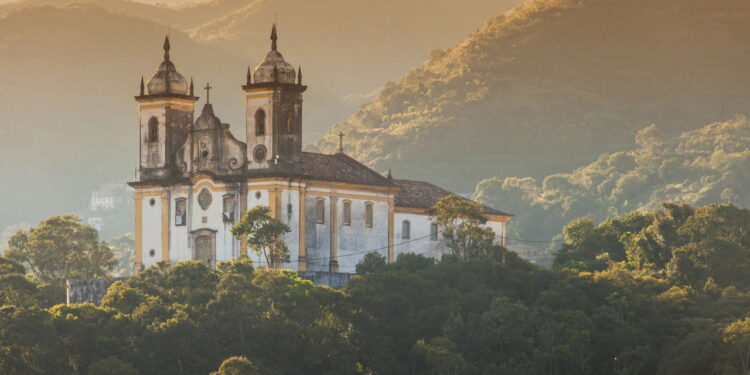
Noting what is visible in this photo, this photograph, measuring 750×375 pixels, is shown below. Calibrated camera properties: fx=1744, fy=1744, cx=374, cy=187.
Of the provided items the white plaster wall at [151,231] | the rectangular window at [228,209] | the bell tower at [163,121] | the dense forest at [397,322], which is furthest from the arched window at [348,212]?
the white plaster wall at [151,231]

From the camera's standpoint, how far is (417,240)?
93812mm

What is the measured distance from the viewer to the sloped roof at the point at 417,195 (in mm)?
94556

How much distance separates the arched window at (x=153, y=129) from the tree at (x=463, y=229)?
49.2 feet

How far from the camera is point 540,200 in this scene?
A: 7864 inches

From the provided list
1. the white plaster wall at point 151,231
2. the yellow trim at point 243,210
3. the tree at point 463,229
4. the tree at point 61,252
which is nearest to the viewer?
the yellow trim at point 243,210

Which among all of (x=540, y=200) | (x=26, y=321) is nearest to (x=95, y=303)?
(x=26, y=321)

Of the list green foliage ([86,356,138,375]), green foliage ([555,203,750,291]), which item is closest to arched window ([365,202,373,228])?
green foliage ([555,203,750,291])

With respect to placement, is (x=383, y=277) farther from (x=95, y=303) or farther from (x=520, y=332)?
(x=95, y=303)

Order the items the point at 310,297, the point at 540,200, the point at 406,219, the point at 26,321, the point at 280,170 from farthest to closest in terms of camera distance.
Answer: the point at 540,200, the point at 406,219, the point at 280,170, the point at 310,297, the point at 26,321

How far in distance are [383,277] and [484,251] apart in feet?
27.7

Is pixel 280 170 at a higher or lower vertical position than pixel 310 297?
higher

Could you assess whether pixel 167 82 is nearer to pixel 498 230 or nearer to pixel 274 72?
pixel 274 72

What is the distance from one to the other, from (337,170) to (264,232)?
8639 mm

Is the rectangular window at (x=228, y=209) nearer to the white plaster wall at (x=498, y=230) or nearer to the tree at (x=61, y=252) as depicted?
the tree at (x=61, y=252)
